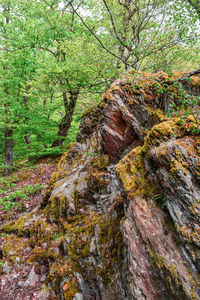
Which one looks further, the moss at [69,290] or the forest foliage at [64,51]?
the forest foliage at [64,51]

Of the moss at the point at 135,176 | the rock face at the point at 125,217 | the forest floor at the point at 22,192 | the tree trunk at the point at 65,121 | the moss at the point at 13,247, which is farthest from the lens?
the tree trunk at the point at 65,121

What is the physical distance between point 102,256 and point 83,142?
603cm

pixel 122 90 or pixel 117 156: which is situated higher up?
pixel 122 90

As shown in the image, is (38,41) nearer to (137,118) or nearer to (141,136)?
(137,118)

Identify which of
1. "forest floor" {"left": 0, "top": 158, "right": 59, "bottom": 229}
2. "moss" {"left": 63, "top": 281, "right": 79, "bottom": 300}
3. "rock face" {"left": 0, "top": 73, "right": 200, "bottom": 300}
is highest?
"rock face" {"left": 0, "top": 73, "right": 200, "bottom": 300}

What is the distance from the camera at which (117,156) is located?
636cm

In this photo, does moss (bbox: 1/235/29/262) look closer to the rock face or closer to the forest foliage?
the rock face

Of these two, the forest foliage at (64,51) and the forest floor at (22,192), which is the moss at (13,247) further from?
the forest foliage at (64,51)

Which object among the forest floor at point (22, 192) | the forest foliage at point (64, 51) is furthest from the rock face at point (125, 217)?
the forest foliage at point (64, 51)

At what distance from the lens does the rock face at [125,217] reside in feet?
9.23

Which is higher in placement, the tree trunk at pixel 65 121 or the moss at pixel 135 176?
the moss at pixel 135 176

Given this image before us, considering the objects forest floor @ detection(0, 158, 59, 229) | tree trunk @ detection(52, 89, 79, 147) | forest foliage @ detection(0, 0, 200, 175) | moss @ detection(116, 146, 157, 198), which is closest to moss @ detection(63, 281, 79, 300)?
moss @ detection(116, 146, 157, 198)

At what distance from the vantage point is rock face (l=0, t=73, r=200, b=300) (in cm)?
281

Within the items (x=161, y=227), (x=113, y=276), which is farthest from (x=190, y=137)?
(x=113, y=276)
